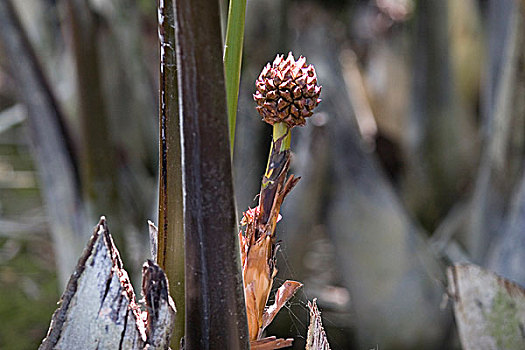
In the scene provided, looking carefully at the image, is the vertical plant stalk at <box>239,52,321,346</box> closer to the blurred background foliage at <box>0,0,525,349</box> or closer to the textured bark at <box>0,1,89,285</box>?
the blurred background foliage at <box>0,0,525,349</box>

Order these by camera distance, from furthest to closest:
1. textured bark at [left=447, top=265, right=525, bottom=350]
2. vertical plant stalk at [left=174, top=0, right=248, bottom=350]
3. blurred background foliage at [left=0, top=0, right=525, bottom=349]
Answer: blurred background foliage at [left=0, top=0, right=525, bottom=349]
textured bark at [left=447, top=265, right=525, bottom=350]
vertical plant stalk at [left=174, top=0, right=248, bottom=350]

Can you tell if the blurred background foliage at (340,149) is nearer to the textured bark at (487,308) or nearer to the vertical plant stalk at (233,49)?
the textured bark at (487,308)

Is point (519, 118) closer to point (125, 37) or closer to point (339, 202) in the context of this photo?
point (339, 202)

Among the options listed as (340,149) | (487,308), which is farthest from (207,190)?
(340,149)

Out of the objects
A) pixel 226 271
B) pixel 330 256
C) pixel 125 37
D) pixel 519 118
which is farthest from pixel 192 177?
pixel 330 256

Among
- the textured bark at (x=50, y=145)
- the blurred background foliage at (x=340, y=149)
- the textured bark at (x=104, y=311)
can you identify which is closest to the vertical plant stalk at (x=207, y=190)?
the textured bark at (x=104, y=311)

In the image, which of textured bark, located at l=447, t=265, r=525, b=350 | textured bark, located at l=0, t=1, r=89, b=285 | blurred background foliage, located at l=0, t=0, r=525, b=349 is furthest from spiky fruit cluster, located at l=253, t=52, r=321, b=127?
textured bark, located at l=0, t=1, r=89, b=285
